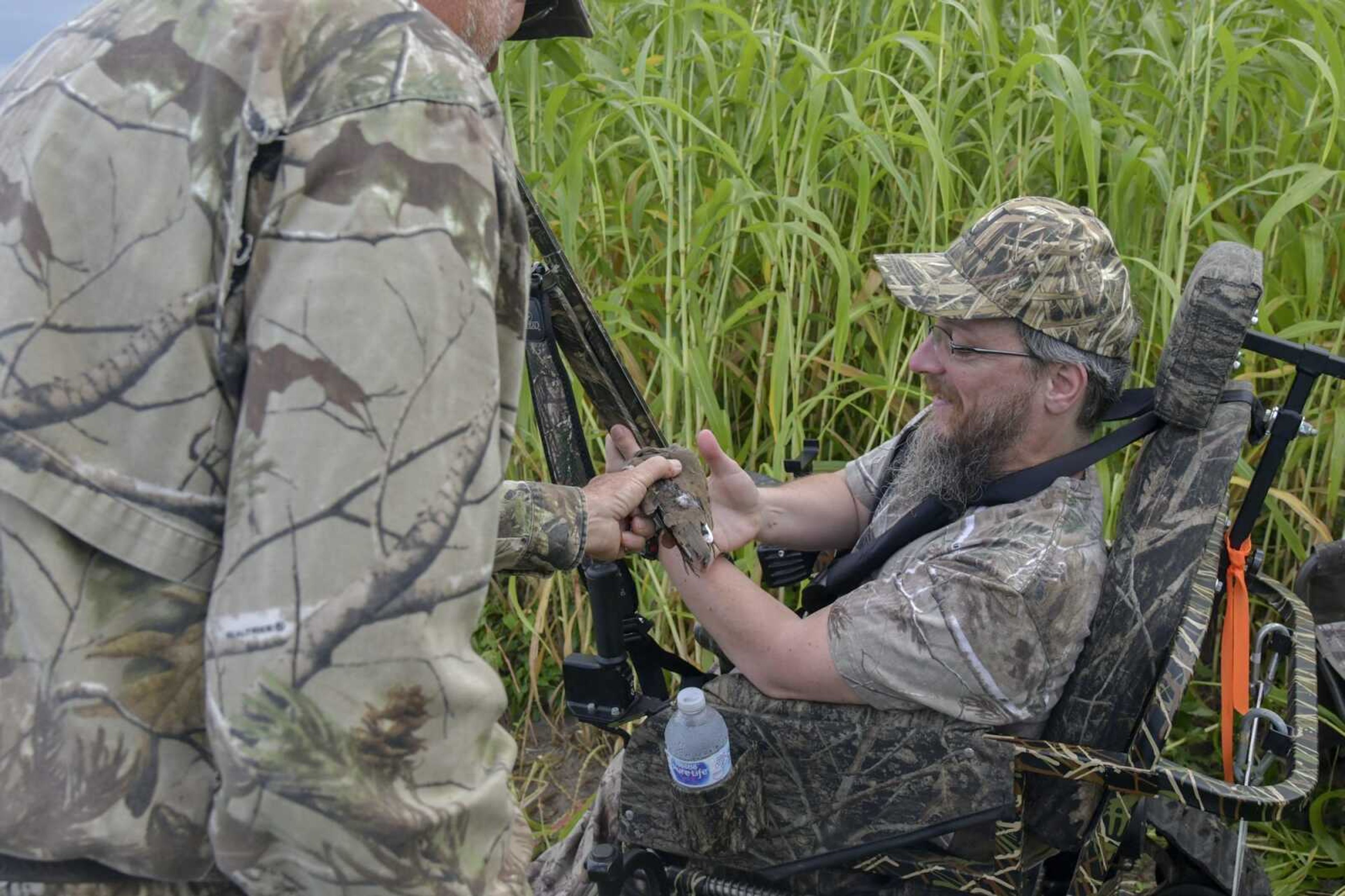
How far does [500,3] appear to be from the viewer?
1.27 m

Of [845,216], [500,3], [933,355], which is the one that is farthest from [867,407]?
[500,3]

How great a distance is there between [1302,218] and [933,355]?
1.50m

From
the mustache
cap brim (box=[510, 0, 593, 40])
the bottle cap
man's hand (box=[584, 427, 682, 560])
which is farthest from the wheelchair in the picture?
cap brim (box=[510, 0, 593, 40])

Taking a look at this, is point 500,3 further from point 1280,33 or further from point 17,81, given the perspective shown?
point 1280,33

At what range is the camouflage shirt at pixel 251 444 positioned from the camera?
914 millimetres

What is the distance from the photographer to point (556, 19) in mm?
1915

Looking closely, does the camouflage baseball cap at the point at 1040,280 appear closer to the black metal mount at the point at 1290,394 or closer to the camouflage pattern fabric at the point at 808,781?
the black metal mount at the point at 1290,394

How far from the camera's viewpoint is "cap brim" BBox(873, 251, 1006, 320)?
2.41 meters

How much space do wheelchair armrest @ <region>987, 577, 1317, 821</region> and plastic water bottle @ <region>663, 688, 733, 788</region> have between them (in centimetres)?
47

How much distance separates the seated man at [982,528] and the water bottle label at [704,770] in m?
0.21

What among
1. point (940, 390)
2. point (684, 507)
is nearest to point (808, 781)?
point (684, 507)

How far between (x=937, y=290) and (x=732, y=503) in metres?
0.67

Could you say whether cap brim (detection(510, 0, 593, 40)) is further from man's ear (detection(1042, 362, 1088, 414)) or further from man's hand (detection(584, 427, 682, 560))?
man's ear (detection(1042, 362, 1088, 414))

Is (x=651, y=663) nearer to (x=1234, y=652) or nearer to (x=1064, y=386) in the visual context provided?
(x=1064, y=386)
